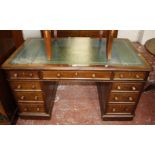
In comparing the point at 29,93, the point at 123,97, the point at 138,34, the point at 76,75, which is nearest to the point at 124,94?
the point at 123,97

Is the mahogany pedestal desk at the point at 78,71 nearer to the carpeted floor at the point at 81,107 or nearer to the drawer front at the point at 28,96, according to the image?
the drawer front at the point at 28,96

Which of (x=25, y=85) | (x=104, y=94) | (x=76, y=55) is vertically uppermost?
(x=76, y=55)

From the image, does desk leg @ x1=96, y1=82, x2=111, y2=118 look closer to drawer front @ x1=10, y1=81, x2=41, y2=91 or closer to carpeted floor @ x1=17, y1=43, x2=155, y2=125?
carpeted floor @ x1=17, y1=43, x2=155, y2=125

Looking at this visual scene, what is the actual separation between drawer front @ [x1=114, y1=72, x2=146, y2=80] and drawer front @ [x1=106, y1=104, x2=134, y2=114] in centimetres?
39

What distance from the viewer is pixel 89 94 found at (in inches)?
87.2

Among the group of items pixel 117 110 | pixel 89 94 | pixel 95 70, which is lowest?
pixel 89 94

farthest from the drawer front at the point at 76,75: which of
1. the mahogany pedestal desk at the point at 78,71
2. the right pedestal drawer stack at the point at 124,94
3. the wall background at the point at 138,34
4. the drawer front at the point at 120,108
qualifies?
the wall background at the point at 138,34

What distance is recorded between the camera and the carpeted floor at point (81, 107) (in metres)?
1.78

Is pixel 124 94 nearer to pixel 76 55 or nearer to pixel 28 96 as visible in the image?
→ pixel 76 55

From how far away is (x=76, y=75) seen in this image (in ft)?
4.49

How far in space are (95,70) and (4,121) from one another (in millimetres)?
1193

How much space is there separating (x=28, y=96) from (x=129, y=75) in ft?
3.59
